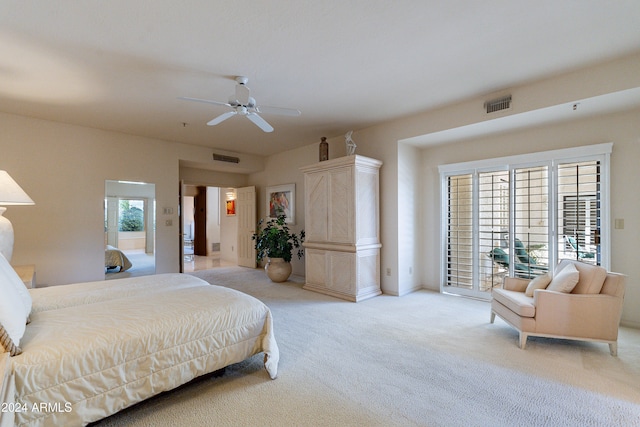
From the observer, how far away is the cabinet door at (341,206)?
4477 mm

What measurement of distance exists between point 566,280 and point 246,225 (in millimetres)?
6391

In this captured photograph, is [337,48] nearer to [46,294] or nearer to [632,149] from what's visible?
[46,294]

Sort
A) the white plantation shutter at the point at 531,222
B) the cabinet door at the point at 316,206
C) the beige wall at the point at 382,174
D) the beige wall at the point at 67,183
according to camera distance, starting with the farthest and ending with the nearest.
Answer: the cabinet door at the point at 316,206
the beige wall at the point at 67,183
the white plantation shutter at the point at 531,222
the beige wall at the point at 382,174

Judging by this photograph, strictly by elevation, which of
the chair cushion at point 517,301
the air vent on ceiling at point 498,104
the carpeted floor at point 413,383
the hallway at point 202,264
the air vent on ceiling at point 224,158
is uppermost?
the air vent on ceiling at point 498,104

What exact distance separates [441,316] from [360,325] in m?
1.13

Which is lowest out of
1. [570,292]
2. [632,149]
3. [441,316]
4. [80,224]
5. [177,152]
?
[441,316]

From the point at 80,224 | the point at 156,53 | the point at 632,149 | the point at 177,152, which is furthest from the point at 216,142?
the point at 632,149

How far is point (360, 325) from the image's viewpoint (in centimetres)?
340

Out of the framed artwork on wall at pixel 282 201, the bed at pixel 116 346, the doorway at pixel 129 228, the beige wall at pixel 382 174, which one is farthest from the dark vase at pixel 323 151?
the doorway at pixel 129 228

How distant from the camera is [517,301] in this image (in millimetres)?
2904

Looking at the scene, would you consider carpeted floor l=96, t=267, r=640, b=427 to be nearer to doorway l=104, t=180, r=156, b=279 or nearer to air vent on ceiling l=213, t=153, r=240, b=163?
doorway l=104, t=180, r=156, b=279

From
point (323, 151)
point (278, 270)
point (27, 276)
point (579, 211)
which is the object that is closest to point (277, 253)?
point (278, 270)

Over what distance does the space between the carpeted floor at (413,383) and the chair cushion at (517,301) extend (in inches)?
13.1

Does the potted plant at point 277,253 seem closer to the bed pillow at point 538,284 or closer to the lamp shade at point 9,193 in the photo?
the lamp shade at point 9,193
